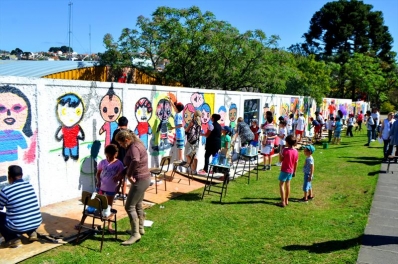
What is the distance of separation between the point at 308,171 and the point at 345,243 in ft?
8.20

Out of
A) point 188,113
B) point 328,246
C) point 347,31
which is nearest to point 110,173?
point 328,246

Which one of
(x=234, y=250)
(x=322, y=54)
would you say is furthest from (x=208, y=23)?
(x=322, y=54)

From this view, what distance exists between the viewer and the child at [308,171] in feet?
26.2

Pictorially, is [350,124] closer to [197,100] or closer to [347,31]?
[197,100]

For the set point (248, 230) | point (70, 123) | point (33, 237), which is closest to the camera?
point (33, 237)

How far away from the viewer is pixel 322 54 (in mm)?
50469

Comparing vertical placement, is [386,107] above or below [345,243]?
above

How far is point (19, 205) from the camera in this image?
5.00 m

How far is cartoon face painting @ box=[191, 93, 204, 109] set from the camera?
1100 centimetres

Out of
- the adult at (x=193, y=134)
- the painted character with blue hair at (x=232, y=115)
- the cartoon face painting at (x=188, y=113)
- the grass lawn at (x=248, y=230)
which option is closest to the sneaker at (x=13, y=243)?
the grass lawn at (x=248, y=230)

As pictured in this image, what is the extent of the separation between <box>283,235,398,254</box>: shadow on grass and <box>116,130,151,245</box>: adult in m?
2.42

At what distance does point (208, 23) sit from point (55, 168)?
14199 millimetres

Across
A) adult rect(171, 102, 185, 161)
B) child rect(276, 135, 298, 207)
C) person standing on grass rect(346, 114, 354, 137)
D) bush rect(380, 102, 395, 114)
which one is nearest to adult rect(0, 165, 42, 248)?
child rect(276, 135, 298, 207)

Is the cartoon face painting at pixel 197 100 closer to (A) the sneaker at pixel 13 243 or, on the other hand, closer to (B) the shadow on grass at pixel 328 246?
(B) the shadow on grass at pixel 328 246
